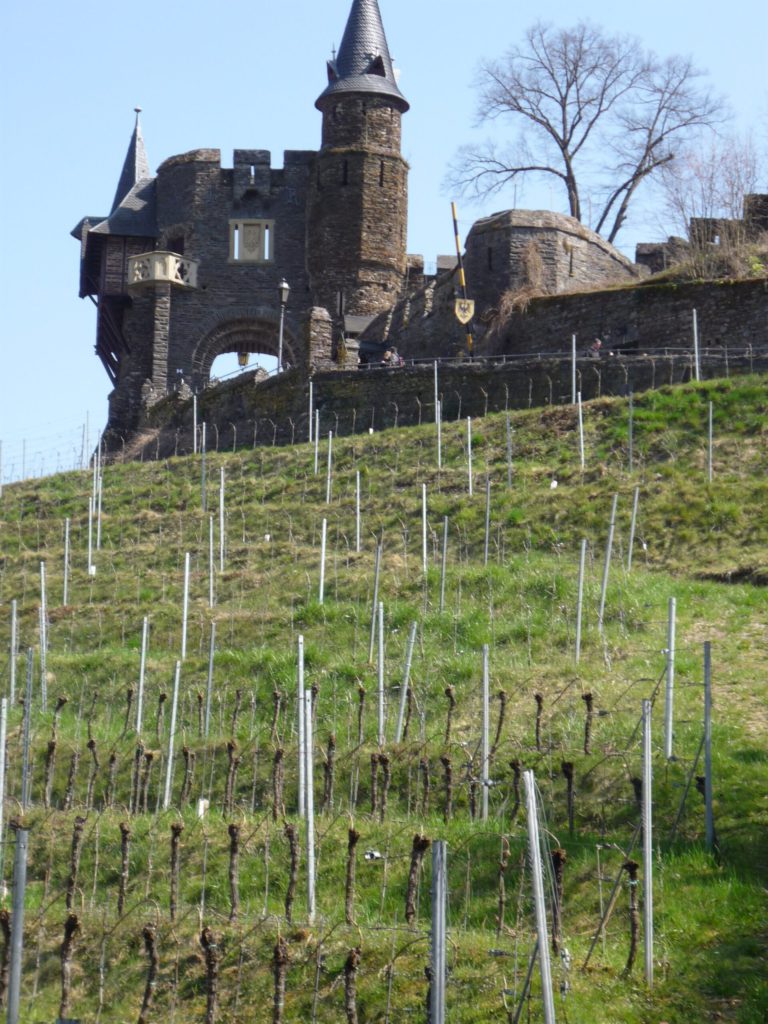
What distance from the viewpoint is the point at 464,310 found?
1516 inches

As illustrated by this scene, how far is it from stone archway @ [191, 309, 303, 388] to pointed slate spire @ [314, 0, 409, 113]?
201 inches

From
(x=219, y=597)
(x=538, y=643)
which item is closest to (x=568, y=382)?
(x=219, y=597)

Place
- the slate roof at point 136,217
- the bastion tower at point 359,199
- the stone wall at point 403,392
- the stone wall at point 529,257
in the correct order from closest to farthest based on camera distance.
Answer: the stone wall at point 403,392
the stone wall at point 529,257
the bastion tower at point 359,199
the slate roof at point 136,217

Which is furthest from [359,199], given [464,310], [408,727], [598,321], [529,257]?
[408,727]

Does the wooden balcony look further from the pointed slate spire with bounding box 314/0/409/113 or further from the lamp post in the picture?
the pointed slate spire with bounding box 314/0/409/113

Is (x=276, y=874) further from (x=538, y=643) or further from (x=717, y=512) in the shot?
(x=717, y=512)

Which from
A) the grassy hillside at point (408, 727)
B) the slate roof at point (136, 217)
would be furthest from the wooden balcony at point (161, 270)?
the grassy hillside at point (408, 727)

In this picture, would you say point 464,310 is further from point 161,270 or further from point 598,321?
point 161,270

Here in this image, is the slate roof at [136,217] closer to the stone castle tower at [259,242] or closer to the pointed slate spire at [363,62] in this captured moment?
the stone castle tower at [259,242]

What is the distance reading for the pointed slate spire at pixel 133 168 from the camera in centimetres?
4859

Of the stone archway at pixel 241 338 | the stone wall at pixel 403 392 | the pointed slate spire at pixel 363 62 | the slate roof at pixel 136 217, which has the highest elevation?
the pointed slate spire at pixel 363 62

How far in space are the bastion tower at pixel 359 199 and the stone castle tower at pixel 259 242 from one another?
0.9 inches

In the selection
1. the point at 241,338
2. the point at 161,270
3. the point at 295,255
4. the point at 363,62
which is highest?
the point at 363,62

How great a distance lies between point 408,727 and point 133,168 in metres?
33.8
